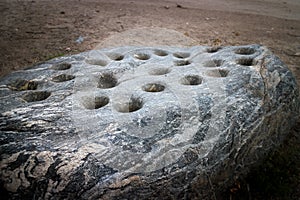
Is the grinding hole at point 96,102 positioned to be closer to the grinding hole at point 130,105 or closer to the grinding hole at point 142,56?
the grinding hole at point 130,105

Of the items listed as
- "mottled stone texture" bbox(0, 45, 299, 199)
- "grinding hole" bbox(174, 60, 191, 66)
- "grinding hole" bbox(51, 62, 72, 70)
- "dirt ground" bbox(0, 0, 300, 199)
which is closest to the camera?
"mottled stone texture" bbox(0, 45, 299, 199)

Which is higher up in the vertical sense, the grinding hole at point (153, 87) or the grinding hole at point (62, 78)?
the grinding hole at point (153, 87)

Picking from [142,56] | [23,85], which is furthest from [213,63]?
[23,85]

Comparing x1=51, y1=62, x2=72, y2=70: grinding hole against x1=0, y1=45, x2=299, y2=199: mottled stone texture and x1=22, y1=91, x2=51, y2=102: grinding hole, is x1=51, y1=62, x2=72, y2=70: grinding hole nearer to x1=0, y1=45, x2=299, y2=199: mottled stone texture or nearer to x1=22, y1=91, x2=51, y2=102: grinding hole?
x1=0, y1=45, x2=299, y2=199: mottled stone texture

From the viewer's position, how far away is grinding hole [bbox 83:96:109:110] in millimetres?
2451

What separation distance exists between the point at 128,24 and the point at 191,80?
4.36 meters

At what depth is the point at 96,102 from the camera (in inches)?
98.2

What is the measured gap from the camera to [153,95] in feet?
8.11

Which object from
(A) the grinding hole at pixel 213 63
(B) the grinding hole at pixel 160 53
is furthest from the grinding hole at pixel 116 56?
(A) the grinding hole at pixel 213 63

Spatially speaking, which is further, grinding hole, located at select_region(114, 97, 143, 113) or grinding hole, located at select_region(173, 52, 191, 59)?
grinding hole, located at select_region(173, 52, 191, 59)

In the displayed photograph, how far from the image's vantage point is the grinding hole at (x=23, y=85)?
8.94ft

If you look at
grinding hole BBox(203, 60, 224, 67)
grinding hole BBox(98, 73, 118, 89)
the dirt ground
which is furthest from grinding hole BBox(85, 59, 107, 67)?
the dirt ground

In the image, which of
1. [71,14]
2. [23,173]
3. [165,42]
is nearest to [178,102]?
[23,173]

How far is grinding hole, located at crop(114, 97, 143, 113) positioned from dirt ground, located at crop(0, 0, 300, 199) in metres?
Answer: 2.88
